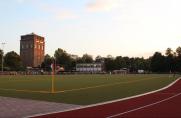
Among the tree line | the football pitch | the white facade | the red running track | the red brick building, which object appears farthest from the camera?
the red brick building

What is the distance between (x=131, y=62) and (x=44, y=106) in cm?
18527

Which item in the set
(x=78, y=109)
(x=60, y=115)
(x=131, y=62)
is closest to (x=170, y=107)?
(x=78, y=109)

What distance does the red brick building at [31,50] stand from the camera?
18262 centimetres

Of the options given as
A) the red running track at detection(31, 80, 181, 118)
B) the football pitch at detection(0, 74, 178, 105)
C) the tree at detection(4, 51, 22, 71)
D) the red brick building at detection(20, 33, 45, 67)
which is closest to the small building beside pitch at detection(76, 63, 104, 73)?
the tree at detection(4, 51, 22, 71)

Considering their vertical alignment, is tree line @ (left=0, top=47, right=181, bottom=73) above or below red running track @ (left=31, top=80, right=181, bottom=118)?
above

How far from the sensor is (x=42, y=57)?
189625mm

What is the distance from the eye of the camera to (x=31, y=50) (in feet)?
598

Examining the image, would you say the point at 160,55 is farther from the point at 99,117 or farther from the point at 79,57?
the point at 99,117

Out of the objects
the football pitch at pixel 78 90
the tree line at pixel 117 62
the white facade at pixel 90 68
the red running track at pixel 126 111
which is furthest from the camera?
the white facade at pixel 90 68

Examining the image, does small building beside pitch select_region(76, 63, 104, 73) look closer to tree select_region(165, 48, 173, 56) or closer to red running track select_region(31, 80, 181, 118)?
tree select_region(165, 48, 173, 56)

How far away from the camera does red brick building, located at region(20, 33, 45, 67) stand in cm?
18262

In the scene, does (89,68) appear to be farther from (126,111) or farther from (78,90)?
(126,111)

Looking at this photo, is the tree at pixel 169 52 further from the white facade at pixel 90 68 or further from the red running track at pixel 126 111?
the red running track at pixel 126 111

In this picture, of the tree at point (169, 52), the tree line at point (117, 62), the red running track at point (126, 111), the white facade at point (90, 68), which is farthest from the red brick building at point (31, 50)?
the red running track at point (126, 111)
